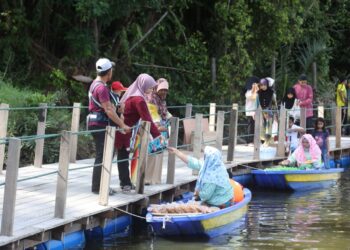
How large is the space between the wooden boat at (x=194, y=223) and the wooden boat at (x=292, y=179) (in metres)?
4.29

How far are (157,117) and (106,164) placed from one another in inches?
89.7

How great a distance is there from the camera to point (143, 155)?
10586mm

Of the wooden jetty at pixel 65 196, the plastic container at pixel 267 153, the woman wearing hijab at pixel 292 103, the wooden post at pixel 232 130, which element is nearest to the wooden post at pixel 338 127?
the woman wearing hijab at pixel 292 103

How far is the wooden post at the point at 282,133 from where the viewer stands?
52.0ft

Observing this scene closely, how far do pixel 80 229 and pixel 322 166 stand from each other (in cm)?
739

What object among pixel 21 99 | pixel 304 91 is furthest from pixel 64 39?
pixel 304 91

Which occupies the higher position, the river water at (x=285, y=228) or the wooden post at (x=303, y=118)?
the wooden post at (x=303, y=118)

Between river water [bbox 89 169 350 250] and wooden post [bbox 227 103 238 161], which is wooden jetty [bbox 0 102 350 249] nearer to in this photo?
river water [bbox 89 169 350 250]

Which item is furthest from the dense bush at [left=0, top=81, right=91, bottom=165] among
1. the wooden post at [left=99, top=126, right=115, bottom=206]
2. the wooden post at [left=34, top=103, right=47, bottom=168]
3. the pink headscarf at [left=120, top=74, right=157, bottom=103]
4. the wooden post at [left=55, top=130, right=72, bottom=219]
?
the wooden post at [left=55, top=130, right=72, bottom=219]

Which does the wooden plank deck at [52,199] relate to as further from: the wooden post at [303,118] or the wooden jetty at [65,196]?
the wooden post at [303,118]

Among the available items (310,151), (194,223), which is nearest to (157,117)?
(194,223)

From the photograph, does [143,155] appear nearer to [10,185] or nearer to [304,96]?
[10,185]

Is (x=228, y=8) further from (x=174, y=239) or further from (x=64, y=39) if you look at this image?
(x=174, y=239)

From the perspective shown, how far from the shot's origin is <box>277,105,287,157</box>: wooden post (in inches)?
624
